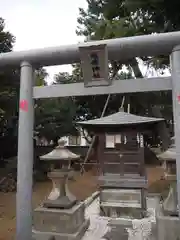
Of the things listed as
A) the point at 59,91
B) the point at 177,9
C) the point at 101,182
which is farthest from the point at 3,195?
the point at 177,9

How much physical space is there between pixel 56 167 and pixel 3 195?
5.14 metres

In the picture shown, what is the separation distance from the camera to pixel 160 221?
13.8 ft

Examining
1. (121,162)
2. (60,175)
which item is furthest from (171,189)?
(60,175)

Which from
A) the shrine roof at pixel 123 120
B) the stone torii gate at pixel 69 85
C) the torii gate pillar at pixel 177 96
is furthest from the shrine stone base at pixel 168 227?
the shrine roof at pixel 123 120

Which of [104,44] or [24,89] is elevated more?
[104,44]

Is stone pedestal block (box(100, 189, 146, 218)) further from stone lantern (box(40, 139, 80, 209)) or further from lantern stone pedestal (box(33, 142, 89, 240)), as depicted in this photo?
stone lantern (box(40, 139, 80, 209))

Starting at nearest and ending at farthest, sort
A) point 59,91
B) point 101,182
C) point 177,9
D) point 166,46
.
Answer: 1. point 166,46
2. point 59,91
3. point 101,182
4. point 177,9

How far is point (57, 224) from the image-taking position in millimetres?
4480

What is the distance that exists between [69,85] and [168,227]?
10.2ft

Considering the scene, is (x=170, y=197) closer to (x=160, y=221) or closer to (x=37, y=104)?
(x=160, y=221)

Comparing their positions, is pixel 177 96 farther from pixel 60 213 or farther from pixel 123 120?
pixel 60 213

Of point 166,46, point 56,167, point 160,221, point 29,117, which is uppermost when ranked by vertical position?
point 166,46

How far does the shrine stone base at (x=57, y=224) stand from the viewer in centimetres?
440

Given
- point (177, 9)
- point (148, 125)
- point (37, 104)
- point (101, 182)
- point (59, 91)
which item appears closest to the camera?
point (59, 91)
